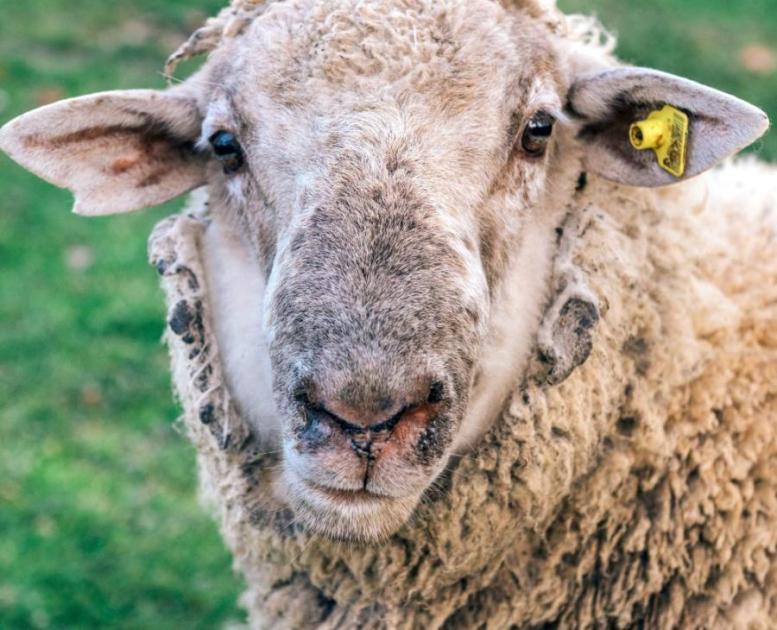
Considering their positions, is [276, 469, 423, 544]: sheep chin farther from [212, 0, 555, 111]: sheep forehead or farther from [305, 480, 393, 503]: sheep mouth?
[212, 0, 555, 111]: sheep forehead

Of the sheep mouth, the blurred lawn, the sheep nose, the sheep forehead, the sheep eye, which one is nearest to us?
the sheep nose

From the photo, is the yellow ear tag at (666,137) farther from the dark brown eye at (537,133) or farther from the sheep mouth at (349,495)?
the sheep mouth at (349,495)

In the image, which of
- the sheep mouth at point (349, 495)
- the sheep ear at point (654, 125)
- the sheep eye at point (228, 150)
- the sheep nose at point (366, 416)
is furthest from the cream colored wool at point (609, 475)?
the sheep nose at point (366, 416)

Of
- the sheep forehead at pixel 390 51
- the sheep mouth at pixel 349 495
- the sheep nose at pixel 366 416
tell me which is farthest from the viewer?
the sheep forehead at pixel 390 51

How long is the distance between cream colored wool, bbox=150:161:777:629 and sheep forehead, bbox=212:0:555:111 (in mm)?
486

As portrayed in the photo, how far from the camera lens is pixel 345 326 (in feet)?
8.50

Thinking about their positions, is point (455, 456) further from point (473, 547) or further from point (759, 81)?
point (759, 81)

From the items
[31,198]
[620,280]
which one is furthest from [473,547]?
[31,198]

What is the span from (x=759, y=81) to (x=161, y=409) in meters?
6.47

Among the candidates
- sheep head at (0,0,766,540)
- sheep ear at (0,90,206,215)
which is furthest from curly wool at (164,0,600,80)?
sheep ear at (0,90,206,215)

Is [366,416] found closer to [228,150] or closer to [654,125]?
[228,150]

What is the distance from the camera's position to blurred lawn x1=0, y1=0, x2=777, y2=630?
5.33 meters

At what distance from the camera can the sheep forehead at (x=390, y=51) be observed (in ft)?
9.60

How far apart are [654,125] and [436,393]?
42.0 inches
